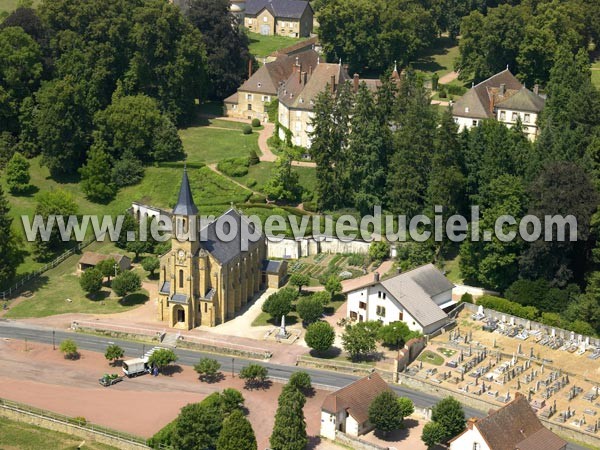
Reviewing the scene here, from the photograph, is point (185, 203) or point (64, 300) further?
point (64, 300)

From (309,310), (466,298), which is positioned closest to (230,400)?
(309,310)

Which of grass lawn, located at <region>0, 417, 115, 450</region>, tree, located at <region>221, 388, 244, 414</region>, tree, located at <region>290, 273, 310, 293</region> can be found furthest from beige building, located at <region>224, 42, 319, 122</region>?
grass lawn, located at <region>0, 417, 115, 450</region>

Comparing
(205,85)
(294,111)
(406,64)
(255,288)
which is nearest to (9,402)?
(255,288)

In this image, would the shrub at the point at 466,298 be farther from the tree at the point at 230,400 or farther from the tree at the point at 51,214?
the tree at the point at 51,214

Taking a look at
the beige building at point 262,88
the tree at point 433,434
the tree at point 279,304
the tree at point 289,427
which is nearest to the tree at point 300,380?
the tree at point 289,427

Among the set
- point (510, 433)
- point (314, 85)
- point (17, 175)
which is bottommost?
point (510, 433)

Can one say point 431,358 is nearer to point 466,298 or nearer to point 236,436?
point 466,298

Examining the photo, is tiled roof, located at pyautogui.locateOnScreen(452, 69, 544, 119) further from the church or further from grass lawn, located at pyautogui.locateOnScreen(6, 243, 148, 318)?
grass lawn, located at pyautogui.locateOnScreen(6, 243, 148, 318)
